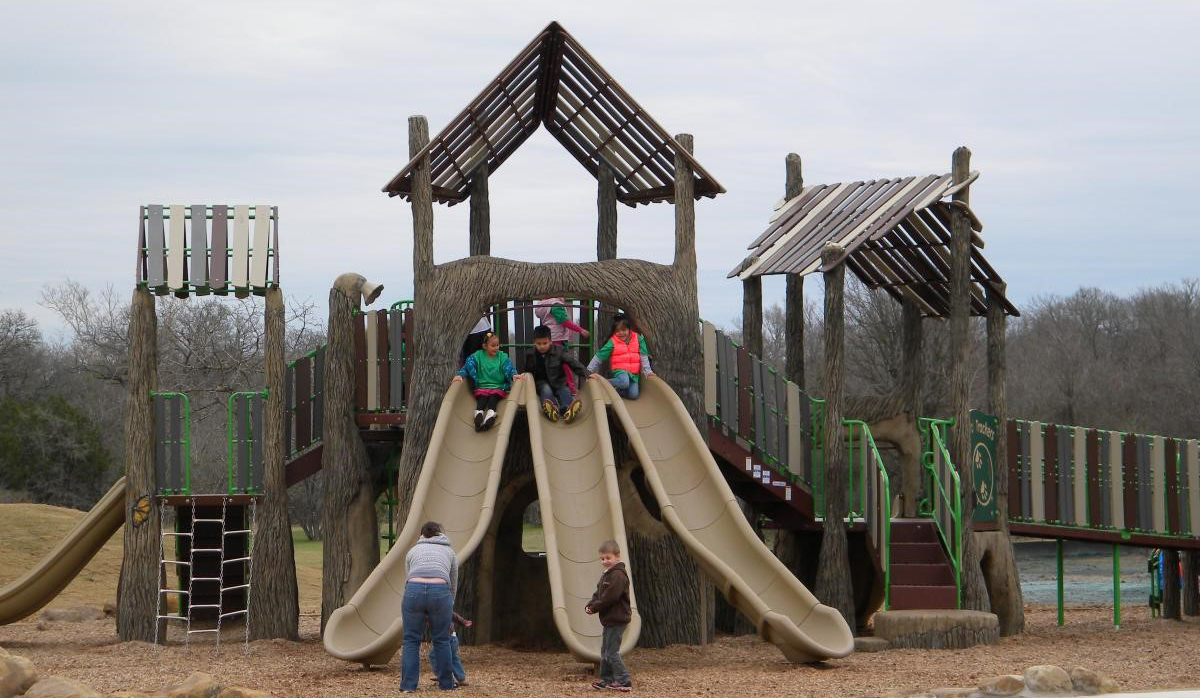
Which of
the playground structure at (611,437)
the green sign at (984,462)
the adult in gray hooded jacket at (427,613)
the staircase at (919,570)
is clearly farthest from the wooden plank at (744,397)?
the adult in gray hooded jacket at (427,613)

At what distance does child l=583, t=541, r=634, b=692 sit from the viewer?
12.1 m

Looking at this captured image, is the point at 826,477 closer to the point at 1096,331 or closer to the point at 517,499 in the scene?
the point at 517,499

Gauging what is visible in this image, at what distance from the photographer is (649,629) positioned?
15.6 m

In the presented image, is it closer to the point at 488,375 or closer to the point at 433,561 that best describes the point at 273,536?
the point at 488,375

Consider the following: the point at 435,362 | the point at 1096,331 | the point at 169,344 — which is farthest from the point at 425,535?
the point at 1096,331

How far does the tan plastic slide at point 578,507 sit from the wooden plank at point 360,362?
112 inches

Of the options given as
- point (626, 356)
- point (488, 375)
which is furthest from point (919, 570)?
point (488, 375)

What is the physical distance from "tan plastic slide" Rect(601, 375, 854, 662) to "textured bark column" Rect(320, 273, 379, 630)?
357 centimetres

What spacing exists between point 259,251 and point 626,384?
16.1 feet

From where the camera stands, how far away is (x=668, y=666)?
1407 cm

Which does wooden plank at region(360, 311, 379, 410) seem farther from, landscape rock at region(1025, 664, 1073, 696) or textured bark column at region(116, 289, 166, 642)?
landscape rock at region(1025, 664, 1073, 696)

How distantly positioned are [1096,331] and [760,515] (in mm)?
45170

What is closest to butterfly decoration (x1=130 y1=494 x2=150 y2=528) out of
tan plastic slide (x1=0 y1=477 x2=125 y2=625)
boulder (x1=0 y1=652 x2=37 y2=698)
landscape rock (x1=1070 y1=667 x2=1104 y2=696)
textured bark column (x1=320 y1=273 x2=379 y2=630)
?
tan plastic slide (x1=0 y1=477 x2=125 y2=625)

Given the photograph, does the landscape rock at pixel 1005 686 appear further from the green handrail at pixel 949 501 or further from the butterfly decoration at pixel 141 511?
the butterfly decoration at pixel 141 511
